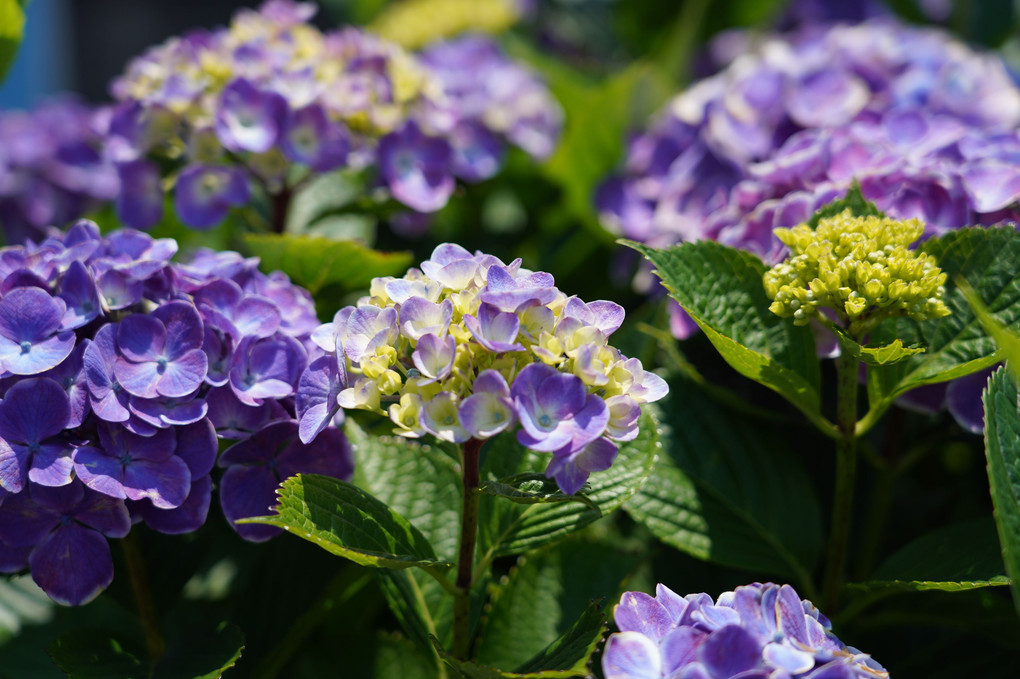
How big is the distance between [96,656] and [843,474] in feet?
1.79

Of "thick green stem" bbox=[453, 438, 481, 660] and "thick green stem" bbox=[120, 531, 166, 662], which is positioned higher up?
"thick green stem" bbox=[453, 438, 481, 660]

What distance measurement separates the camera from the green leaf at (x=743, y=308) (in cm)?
63

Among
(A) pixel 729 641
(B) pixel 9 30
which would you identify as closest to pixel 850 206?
(A) pixel 729 641

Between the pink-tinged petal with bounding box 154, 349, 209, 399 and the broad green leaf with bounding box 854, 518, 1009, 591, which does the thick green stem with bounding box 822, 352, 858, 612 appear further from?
the pink-tinged petal with bounding box 154, 349, 209, 399

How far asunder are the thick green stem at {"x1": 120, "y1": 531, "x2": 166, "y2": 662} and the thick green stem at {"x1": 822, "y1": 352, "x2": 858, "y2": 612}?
0.50m

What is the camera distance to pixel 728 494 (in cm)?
74

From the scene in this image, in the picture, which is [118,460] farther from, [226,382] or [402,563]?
[402,563]

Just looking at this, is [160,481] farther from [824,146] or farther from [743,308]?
[824,146]

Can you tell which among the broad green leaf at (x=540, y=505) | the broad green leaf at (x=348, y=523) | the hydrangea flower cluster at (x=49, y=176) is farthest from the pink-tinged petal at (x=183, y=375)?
the hydrangea flower cluster at (x=49, y=176)

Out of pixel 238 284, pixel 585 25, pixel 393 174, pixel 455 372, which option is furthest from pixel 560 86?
pixel 455 372

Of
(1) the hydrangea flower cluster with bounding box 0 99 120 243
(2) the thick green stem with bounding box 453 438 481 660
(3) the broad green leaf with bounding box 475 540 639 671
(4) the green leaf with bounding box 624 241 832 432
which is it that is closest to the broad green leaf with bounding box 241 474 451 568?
(2) the thick green stem with bounding box 453 438 481 660

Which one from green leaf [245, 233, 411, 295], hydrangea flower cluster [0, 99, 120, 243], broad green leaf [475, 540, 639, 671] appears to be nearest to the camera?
broad green leaf [475, 540, 639, 671]

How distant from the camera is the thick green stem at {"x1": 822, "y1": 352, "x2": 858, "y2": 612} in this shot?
0.63 metres

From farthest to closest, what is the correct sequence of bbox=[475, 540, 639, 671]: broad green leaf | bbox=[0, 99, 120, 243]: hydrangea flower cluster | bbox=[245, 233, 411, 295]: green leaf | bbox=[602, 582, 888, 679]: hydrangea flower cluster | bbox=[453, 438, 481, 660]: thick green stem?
bbox=[0, 99, 120, 243]: hydrangea flower cluster
bbox=[245, 233, 411, 295]: green leaf
bbox=[475, 540, 639, 671]: broad green leaf
bbox=[453, 438, 481, 660]: thick green stem
bbox=[602, 582, 888, 679]: hydrangea flower cluster
